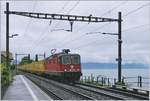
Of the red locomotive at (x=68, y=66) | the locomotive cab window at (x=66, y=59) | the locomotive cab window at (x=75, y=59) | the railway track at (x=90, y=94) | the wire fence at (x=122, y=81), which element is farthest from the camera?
the locomotive cab window at (x=75, y=59)

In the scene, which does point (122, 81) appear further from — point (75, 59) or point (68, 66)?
point (75, 59)

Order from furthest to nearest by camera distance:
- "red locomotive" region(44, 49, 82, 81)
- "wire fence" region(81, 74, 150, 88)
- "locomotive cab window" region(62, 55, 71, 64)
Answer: "locomotive cab window" region(62, 55, 71, 64), "red locomotive" region(44, 49, 82, 81), "wire fence" region(81, 74, 150, 88)

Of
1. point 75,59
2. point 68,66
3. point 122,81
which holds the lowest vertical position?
point 122,81

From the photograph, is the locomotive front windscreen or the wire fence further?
the locomotive front windscreen

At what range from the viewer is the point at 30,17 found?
38469 millimetres

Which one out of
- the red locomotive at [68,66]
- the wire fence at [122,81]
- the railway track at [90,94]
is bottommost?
the railway track at [90,94]

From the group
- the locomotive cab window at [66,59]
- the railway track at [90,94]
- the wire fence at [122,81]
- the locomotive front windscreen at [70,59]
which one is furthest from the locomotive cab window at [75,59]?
the railway track at [90,94]

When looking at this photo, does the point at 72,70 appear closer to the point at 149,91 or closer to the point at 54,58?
the point at 54,58

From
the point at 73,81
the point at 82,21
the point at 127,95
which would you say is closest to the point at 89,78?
the point at 73,81

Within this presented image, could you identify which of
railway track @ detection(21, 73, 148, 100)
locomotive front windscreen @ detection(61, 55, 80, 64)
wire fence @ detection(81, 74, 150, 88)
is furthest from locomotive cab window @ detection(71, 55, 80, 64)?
railway track @ detection(21, 73, 148, 100)

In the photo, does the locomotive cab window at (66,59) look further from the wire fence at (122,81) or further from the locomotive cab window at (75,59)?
the wire fence at (122,81)

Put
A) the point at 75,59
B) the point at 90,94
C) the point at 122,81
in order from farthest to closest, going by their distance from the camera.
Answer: the point at 75,59 → the point at 122,81 → the point at 90,94

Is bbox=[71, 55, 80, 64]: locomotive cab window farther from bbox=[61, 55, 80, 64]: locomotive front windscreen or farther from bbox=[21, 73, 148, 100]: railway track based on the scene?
bbox=[21, 73, 148, 100]: railway track

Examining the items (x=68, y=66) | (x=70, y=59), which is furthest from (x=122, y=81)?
(x=70, y=59)
